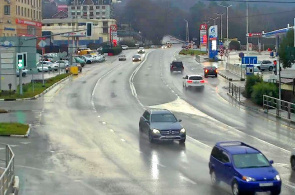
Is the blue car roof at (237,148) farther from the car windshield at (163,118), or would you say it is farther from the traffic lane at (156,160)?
the car windshield at (163,118)

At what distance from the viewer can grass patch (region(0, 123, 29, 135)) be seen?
29019 mm

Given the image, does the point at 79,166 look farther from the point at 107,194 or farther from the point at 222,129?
the point at 222,129

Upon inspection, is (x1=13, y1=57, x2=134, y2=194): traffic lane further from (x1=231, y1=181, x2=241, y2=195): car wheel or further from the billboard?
the billboard

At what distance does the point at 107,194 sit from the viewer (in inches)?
660

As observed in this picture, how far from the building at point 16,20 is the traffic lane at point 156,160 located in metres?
66.6

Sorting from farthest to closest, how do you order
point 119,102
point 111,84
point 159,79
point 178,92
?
point 159,79
point 111,84
point 178,92
point 119,102

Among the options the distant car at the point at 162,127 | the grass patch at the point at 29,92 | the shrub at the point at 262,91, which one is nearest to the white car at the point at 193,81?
the shrub at the point at 262,91

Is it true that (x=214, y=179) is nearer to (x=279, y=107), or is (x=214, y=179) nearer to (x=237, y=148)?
(x=237, y=148)

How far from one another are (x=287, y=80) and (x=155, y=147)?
78.0 ft

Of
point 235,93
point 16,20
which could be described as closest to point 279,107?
point 235,93

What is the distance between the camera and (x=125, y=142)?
2706 cm

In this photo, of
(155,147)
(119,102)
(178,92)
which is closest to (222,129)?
(155,147)

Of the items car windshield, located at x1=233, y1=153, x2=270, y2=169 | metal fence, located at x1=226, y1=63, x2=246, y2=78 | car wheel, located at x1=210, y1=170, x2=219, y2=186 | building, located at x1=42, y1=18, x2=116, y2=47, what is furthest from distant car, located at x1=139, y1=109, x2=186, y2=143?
building, located at x1=42, y1=18, x2=116, y2=47

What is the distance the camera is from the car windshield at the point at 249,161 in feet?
54.9
